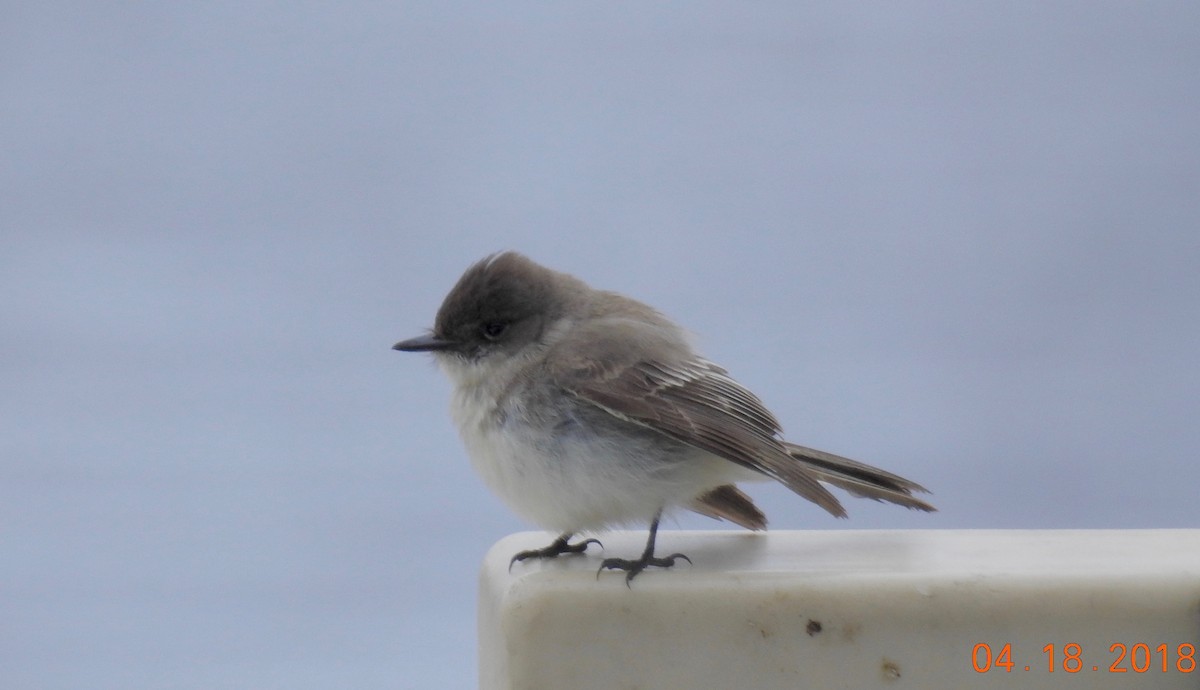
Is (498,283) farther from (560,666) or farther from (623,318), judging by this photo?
(560,666)

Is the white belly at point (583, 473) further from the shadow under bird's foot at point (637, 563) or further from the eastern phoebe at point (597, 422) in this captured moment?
the shadow under bird's foot at point (637, 563)

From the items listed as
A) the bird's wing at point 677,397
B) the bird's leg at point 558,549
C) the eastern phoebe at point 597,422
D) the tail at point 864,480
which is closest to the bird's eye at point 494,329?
the eastern phoebe at point 597,422

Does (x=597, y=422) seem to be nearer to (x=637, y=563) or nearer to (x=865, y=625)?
(x=637, y=563)

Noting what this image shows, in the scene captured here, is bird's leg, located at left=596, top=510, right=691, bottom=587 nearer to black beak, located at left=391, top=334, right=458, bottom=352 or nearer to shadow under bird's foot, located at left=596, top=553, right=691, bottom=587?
shadow under bird's foot, located at left=596, top=553, right=691, bottom=587

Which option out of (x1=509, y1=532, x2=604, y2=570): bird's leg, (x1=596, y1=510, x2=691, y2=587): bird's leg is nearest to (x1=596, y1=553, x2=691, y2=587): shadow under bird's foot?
(x1=596, y1=510, x2=691, y2=587): bird's leg

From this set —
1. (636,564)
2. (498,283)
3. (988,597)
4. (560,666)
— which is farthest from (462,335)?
(988,597)

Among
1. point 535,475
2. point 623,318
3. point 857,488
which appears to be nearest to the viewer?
point 535,475
